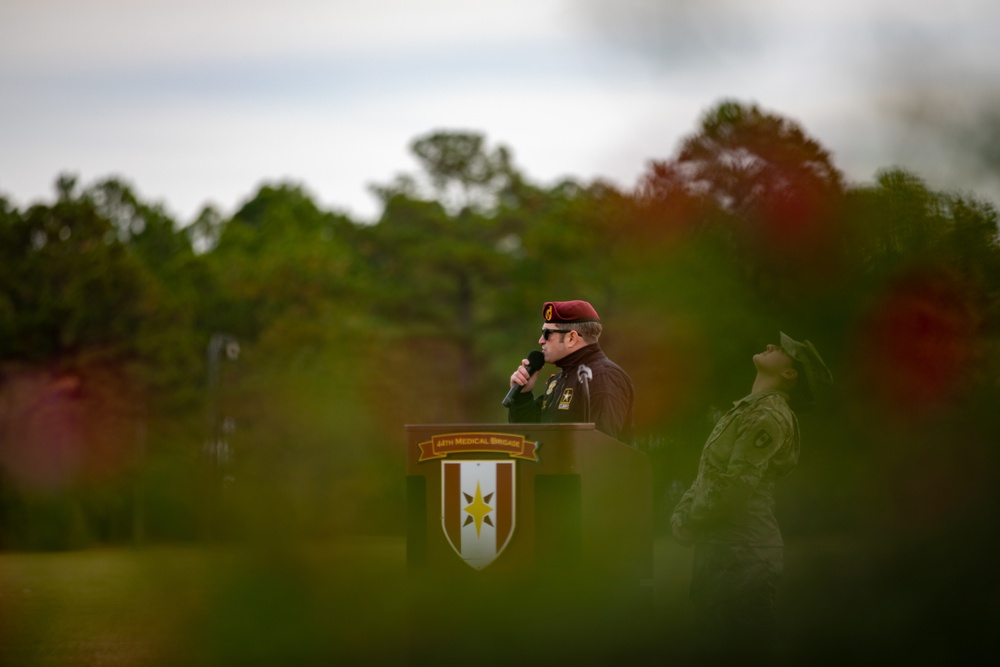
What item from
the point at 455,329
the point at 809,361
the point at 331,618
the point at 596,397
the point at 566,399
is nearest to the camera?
the point at 809,361

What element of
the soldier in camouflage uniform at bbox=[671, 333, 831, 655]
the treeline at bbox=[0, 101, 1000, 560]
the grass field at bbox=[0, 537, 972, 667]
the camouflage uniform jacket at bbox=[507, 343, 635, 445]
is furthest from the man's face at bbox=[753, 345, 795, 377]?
the treeline at bbox=[0, 101, 1000, 560]

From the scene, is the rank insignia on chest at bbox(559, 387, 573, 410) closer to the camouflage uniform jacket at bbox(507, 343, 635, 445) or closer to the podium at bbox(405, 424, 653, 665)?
the camouflage uniform jacket at bbox(507, 343, 635, 445)

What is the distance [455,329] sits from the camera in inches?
1799

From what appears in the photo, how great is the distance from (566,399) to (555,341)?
10.0 inches

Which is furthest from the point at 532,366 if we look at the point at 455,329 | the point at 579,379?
the point at 455,329

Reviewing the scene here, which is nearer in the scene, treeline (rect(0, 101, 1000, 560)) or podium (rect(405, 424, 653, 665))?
podium (rect(405, 424, 653, 665))

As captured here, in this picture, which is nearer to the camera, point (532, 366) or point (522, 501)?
point (522, 501)

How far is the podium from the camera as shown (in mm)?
5031

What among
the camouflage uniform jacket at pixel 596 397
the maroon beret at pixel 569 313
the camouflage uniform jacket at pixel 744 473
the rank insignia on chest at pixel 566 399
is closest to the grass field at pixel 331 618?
the camouflage uniform jacket at pixel 744 473

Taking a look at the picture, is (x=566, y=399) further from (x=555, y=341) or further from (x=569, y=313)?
(x=569, y=313)

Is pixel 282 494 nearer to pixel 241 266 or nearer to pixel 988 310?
pixel 988 310

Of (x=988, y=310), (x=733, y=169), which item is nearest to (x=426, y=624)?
(x=988, y=310)

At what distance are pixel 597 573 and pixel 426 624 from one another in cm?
66

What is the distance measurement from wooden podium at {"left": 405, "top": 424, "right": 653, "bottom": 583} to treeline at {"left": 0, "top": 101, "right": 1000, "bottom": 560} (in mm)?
2358
